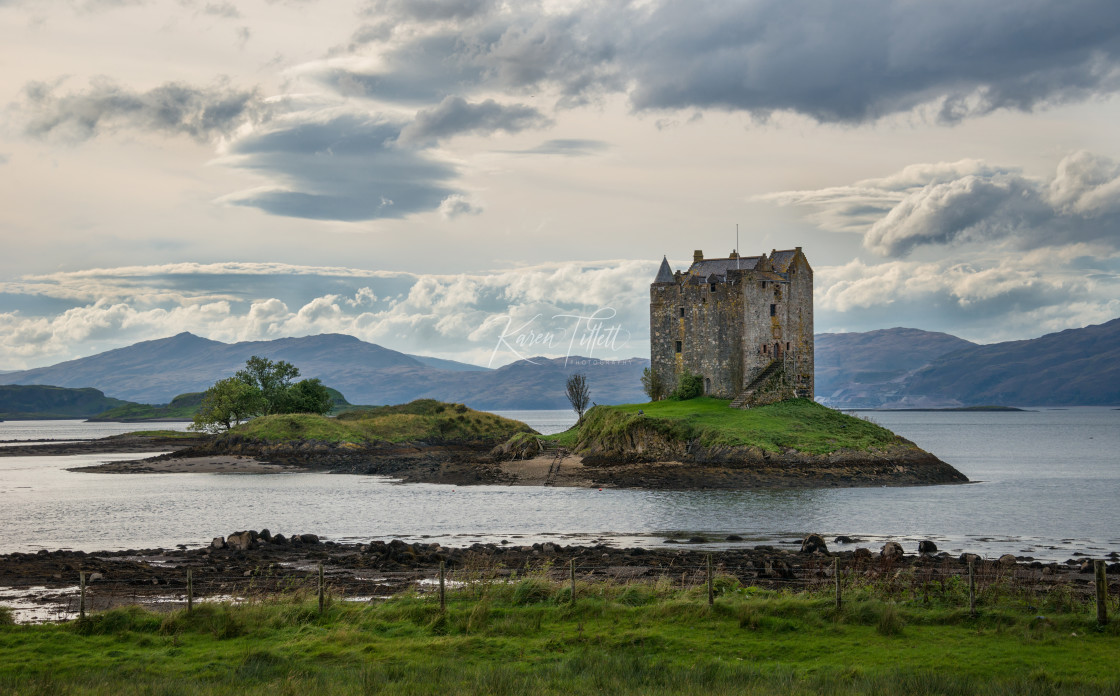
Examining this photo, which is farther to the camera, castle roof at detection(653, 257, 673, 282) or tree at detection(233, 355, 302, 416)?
tree at detection(233, 355, 302, 416)

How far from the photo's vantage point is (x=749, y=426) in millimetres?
72750

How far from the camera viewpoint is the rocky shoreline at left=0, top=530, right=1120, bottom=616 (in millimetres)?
27609

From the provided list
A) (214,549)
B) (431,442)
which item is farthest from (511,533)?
(431,442)

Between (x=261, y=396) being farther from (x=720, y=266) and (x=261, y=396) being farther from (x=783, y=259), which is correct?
(x=783, y=259)

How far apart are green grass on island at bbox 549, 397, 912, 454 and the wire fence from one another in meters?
37.3

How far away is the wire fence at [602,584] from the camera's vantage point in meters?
23.4

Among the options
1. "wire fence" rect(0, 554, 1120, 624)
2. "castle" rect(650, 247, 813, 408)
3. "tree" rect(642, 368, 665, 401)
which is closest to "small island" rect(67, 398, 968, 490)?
"tree" rect(642, 368, 665, 401)

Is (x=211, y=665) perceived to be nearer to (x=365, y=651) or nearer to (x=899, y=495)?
(x=365, y=651)

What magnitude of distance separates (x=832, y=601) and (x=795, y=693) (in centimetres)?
646

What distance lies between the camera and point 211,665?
19266 mm

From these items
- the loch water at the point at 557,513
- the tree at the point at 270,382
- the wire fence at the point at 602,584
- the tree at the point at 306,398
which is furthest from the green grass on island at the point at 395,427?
the wire fence at the point at 602,584

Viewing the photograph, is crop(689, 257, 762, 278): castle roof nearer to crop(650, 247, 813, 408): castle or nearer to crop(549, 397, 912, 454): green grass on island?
crop(650, 247, 813, 408): castle

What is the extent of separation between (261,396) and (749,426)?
259ft

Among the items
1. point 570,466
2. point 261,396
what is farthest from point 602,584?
point 261,396
